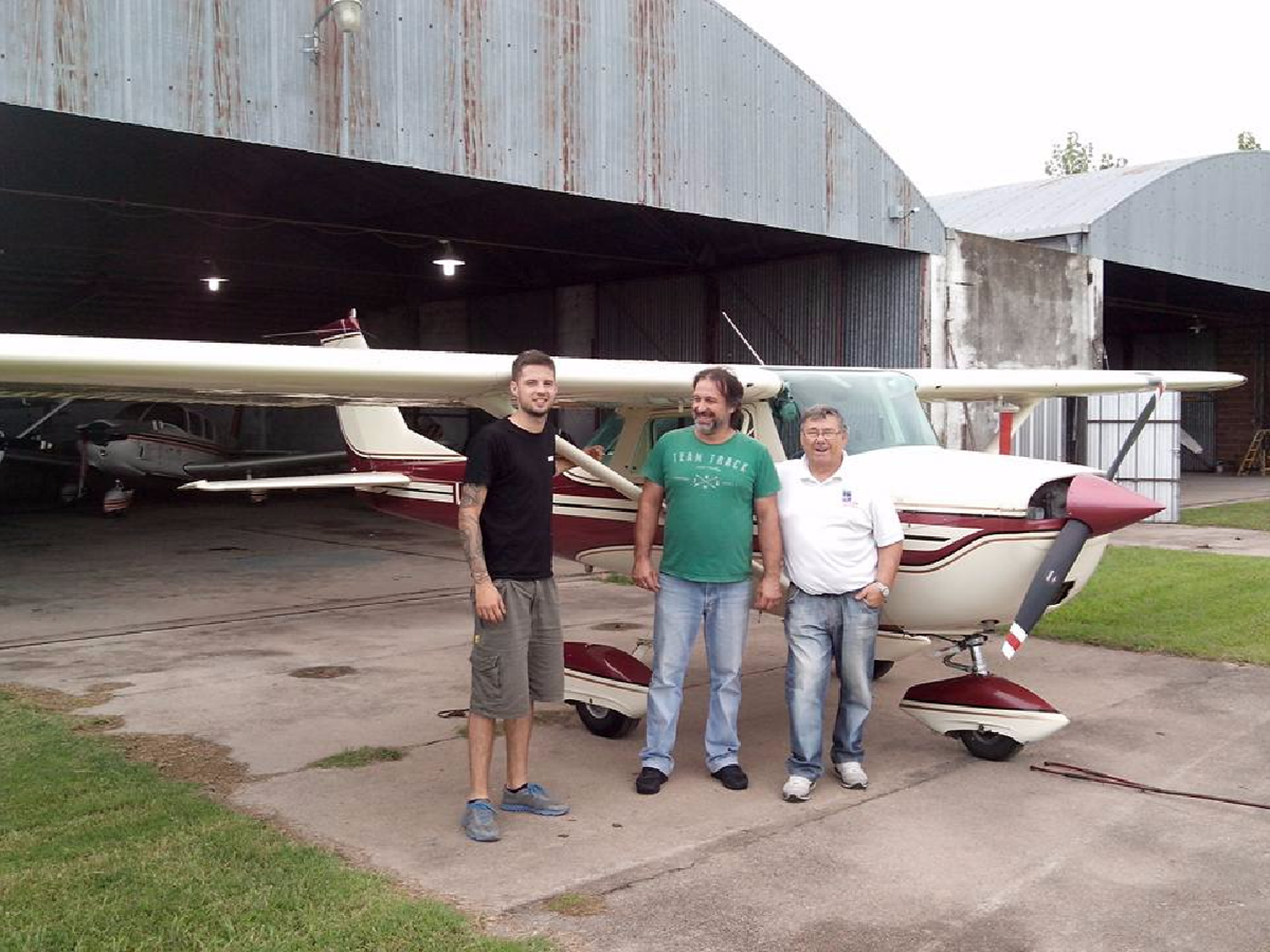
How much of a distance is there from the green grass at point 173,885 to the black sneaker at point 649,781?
1404 mm

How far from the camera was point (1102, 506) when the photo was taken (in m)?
4.84

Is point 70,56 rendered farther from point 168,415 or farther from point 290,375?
point 168,415

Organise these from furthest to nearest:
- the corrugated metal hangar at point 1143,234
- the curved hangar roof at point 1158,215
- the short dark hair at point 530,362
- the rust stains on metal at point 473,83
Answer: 1. the curved hangar roof at point 1158,215
2. the corrugated metal hangar at point 1143,234
3. the rust stains on metal at point 473,83
4. the short dark hair at point 530,362

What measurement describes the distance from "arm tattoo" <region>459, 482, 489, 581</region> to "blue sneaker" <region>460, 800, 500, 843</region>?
898mm

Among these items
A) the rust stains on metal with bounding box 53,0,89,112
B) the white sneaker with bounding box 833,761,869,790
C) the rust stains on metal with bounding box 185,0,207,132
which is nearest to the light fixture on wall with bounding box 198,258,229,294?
the rust stains on metal with bounding box 185,0,207,132

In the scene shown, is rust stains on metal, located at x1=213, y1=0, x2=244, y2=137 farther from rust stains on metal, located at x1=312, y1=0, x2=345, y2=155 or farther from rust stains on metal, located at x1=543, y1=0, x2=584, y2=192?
rust stains on metal, located at x1=543, y1=0, x2=584, y2=192

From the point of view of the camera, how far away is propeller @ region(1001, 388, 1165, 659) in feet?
15.9

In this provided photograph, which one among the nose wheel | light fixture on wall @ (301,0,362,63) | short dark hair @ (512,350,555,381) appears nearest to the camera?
short dark hair @ (512,350,555,381)

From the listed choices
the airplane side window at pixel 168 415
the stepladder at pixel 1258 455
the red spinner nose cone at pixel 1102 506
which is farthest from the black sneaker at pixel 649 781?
the stepladder at pixel 1258 455

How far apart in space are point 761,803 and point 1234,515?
15826mm

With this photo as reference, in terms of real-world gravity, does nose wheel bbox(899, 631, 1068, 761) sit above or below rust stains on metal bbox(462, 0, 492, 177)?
below

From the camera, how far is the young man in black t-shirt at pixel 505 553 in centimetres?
438

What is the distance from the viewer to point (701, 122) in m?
12.1

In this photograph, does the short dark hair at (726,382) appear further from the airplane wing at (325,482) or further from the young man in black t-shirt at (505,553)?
the airplane wing at (325,482)
